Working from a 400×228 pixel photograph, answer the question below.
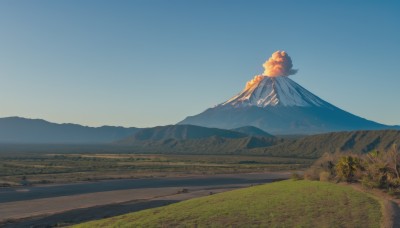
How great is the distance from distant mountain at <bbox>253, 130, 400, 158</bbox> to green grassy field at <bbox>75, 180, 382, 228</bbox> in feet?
298

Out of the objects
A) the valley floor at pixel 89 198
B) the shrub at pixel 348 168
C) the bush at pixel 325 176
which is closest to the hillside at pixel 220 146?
the valley floor at pixel 89 198

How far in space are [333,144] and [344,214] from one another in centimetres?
11279

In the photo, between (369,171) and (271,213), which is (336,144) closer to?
(369,171)

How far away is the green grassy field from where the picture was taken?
908 inches

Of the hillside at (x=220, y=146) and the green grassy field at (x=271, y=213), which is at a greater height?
the hillside at (x=220, y=146)

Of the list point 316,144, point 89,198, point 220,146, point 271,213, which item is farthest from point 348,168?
point 220,146

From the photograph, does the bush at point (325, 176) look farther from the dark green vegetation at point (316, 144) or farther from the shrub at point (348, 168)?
the dark green vegetation at point (316, 144)

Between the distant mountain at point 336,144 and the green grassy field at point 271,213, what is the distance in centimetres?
9079

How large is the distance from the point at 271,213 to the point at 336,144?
11225 cm

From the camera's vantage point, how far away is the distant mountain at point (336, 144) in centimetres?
12150

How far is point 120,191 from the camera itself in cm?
4909

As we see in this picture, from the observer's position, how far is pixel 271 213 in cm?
2533

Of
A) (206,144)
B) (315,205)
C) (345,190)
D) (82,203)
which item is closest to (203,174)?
(82,203)

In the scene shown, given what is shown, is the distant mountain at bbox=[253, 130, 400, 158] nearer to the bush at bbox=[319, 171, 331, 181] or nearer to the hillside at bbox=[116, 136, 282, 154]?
the hillside at bbox=[116, 136, 282, 154]
